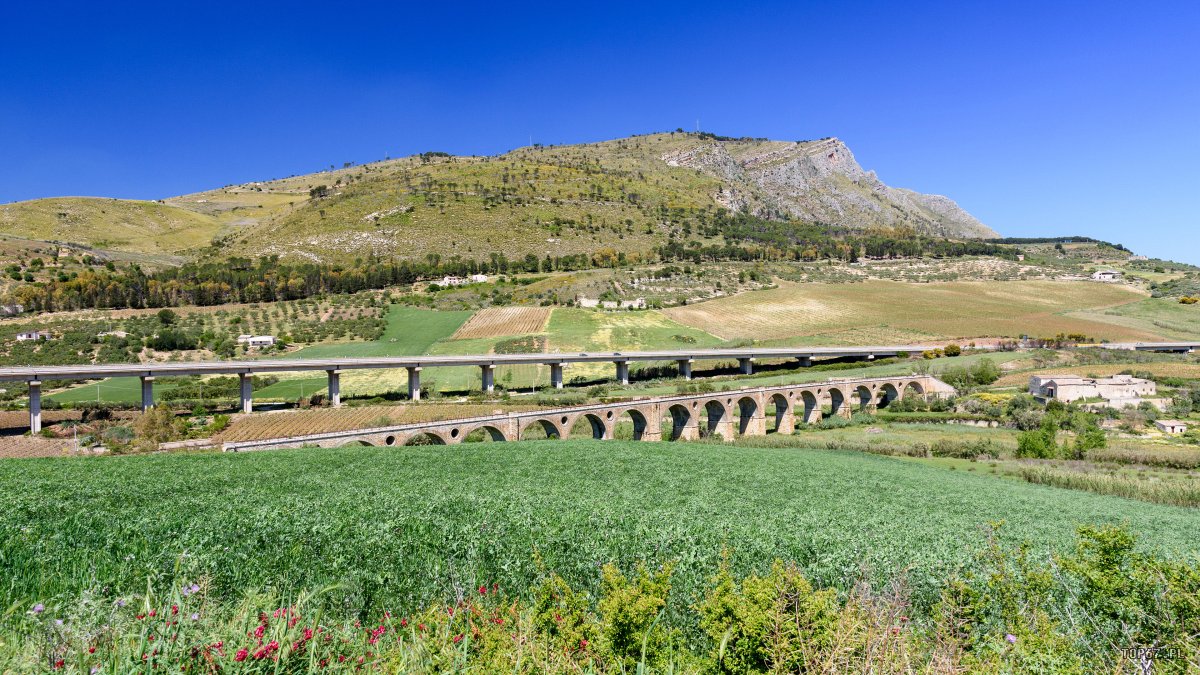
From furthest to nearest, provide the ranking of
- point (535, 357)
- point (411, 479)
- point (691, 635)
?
1. point (535, 357)
2. point (411, 479)
3. point (691, 635)

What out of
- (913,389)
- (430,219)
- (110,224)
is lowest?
(913,389)

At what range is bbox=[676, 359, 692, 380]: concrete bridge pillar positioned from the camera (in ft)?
228

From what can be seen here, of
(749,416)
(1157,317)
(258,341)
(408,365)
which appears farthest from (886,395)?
(258,341)

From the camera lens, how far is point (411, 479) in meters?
19.9

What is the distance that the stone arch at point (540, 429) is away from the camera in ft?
139

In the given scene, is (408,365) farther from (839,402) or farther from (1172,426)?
(1172,426)

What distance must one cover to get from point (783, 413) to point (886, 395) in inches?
571

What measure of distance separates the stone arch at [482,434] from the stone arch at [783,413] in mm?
28757

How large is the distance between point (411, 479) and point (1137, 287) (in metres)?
152

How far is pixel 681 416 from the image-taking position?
50438mm

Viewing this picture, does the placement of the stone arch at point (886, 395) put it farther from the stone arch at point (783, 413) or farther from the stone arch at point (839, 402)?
the stone arch at point (783, 413)

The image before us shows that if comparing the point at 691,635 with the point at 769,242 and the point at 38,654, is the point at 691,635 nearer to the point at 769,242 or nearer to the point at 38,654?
the point at 38,654

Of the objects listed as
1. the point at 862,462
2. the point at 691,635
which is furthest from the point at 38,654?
the point at 862,462

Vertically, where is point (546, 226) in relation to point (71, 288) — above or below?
above
